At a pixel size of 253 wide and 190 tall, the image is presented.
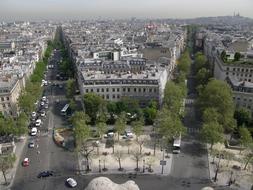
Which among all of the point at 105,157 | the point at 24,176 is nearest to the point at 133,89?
the point at 105,157

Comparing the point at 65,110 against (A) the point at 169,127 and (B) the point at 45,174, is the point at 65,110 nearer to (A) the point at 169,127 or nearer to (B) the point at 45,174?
(B) the point at 45,174

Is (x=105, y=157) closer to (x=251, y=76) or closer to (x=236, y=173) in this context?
(x=236, y=173)

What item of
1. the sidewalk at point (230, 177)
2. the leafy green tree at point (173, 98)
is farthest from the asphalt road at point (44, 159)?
the leafy green tree at point (173, 98)

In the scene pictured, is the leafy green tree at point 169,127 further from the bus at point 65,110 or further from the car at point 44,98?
the car at point 44,98

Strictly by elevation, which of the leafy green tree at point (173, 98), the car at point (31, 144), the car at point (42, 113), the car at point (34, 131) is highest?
the leafy green tree at point (173, 98)

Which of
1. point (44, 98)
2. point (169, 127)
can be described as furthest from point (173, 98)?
point (44, 98)

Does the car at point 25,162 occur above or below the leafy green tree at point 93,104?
below
